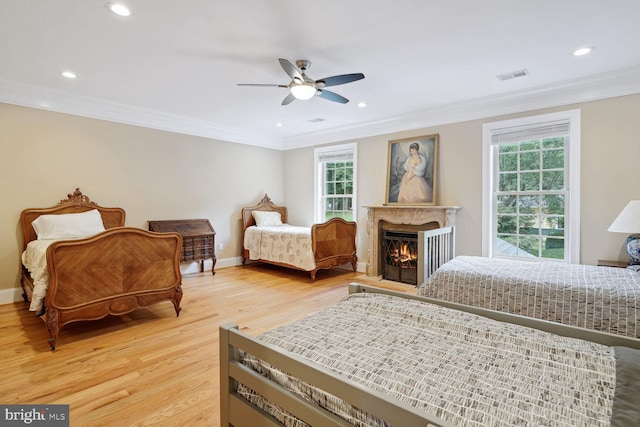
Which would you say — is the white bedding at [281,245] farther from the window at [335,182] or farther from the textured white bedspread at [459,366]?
the textured white bedspread at [459,366]

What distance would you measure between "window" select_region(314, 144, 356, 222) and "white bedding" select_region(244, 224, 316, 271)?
892 millimetres

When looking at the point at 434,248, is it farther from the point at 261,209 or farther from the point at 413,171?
the point at 261,209

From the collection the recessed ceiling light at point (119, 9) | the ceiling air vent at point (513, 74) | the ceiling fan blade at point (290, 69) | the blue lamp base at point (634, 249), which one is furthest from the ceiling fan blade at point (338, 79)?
the blue lamp base at point (634, 249)

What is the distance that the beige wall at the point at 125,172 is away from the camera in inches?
146

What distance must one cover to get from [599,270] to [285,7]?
10.3ft

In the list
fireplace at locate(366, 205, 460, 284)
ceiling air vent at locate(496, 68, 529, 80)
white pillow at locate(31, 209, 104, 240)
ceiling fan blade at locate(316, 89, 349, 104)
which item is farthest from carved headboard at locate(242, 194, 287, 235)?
ceiling air vent at locate(496, 68, 529, 80)

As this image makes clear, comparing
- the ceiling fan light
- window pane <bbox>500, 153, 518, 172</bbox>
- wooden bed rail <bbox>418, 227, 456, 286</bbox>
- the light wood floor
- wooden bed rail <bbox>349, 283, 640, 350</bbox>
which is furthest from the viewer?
window pane <bbox>500, 153, 518, 172</bbox>

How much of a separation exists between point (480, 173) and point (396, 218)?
4.18 ft

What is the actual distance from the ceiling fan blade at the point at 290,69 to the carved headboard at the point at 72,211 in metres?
3.24

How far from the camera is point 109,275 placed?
9.25 feet

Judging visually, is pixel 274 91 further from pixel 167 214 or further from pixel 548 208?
pixel 548 208

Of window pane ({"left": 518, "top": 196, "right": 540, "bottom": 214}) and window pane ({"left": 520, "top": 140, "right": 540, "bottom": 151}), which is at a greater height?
window pane ({"left": 520, "top": 140, "right": 540, "bottom": 151})

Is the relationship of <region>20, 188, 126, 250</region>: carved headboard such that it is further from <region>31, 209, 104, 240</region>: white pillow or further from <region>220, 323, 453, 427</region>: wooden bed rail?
<region>220, 323, 453, 427</region>: wooden bed rail

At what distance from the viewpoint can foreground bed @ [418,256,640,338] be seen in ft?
6.37
